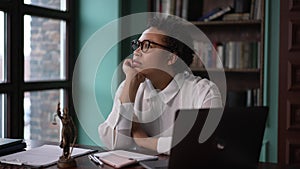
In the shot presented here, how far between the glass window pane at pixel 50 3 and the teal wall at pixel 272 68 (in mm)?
1576

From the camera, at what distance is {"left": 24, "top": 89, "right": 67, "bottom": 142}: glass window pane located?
3.10 m

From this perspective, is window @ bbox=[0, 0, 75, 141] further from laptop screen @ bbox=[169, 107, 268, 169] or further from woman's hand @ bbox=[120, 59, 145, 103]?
laptop screen @ bbox=[169, 107, 268, 169]

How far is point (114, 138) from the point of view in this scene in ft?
6.45

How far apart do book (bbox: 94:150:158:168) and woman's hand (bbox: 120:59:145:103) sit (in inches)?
14.3

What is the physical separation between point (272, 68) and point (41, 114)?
176cm

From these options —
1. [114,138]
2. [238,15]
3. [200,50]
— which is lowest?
[114,138]

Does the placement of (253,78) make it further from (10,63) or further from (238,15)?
(10,63)

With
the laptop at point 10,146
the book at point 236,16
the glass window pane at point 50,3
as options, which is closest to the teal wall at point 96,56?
the glass window pane at point 50,3

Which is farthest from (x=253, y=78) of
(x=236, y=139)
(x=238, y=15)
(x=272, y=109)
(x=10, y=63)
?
(x=236, y=139)

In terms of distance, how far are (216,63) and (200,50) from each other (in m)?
0.16

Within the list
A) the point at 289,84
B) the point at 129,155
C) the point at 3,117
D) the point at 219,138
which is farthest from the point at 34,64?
the point at 219,138

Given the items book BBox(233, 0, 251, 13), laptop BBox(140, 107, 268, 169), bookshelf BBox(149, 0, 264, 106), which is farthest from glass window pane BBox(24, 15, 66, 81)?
laptop BBox(140, 107, 268, 169)

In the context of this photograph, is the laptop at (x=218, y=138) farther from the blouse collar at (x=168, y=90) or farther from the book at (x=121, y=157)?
the blouse collar at (x=168, y=90)

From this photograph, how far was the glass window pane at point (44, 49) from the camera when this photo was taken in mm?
3076
